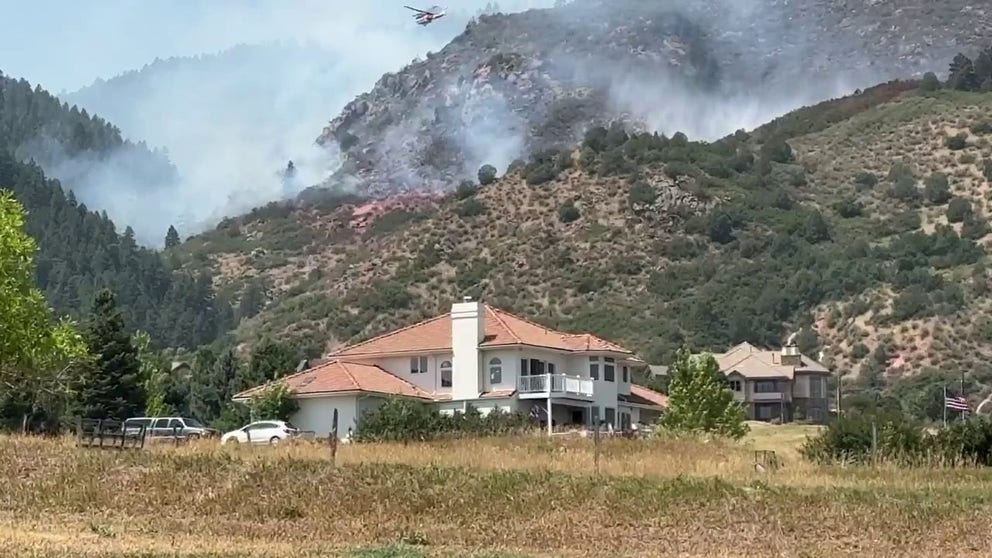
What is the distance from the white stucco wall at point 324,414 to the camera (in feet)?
189

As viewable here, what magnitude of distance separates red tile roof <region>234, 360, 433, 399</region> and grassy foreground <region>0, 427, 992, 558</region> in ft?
86.0

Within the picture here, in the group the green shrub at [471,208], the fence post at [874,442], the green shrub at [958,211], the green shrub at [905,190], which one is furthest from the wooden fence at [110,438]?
the green shrub at [471,208]

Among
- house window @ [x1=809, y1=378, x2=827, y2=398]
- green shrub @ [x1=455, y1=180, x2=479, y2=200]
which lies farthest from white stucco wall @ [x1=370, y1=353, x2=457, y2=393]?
green shrub @ [x1=455, y1=180, x2=479, y2=200]

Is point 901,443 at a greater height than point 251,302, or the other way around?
point 251,302

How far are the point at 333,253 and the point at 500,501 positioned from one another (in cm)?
12028

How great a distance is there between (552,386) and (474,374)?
328 centimetres

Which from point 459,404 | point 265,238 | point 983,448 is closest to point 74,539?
point 983,448

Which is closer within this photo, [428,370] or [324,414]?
[324,414]

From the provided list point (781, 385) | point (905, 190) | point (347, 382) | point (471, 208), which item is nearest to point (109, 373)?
point (347, 382)

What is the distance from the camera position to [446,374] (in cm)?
6294

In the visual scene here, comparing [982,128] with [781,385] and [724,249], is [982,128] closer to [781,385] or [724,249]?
[724,249]

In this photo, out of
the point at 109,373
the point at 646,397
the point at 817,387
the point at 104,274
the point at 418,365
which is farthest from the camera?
the point at 104,274

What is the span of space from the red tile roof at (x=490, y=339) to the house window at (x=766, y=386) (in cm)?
3203

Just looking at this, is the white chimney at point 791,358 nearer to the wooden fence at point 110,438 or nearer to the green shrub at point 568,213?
the green shrub at point 568,213
